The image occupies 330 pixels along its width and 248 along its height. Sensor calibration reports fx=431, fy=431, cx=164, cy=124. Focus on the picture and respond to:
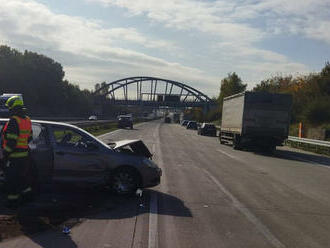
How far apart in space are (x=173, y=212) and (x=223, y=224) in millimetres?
1079

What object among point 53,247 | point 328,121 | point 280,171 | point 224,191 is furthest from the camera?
point 328,121

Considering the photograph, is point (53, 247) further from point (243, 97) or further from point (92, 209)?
point (243, 97)

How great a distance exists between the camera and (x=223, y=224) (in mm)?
7180

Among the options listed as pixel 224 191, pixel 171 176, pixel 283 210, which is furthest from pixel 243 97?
pixel 283 210

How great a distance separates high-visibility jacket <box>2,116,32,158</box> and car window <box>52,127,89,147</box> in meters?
1.15

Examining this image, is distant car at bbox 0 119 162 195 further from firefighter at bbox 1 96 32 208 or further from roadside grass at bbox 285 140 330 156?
roadside grass at bbox 285 140 330 156

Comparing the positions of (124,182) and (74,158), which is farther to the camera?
(124,182)

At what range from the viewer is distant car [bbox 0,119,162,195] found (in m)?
8.71

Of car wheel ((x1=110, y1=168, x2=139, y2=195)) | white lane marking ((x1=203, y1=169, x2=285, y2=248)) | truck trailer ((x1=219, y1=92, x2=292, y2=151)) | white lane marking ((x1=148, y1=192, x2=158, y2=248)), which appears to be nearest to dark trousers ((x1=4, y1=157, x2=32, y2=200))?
car wheel ((x1=110, y1=168, x2=139, y2=195))

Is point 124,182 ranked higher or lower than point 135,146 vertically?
lower

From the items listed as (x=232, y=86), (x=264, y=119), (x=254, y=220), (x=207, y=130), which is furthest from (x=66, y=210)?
(x=232, y=86)

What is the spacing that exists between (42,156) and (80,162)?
2.51ft

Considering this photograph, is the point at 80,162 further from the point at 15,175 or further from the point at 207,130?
the point at 207,130

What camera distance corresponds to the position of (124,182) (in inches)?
A: 358
